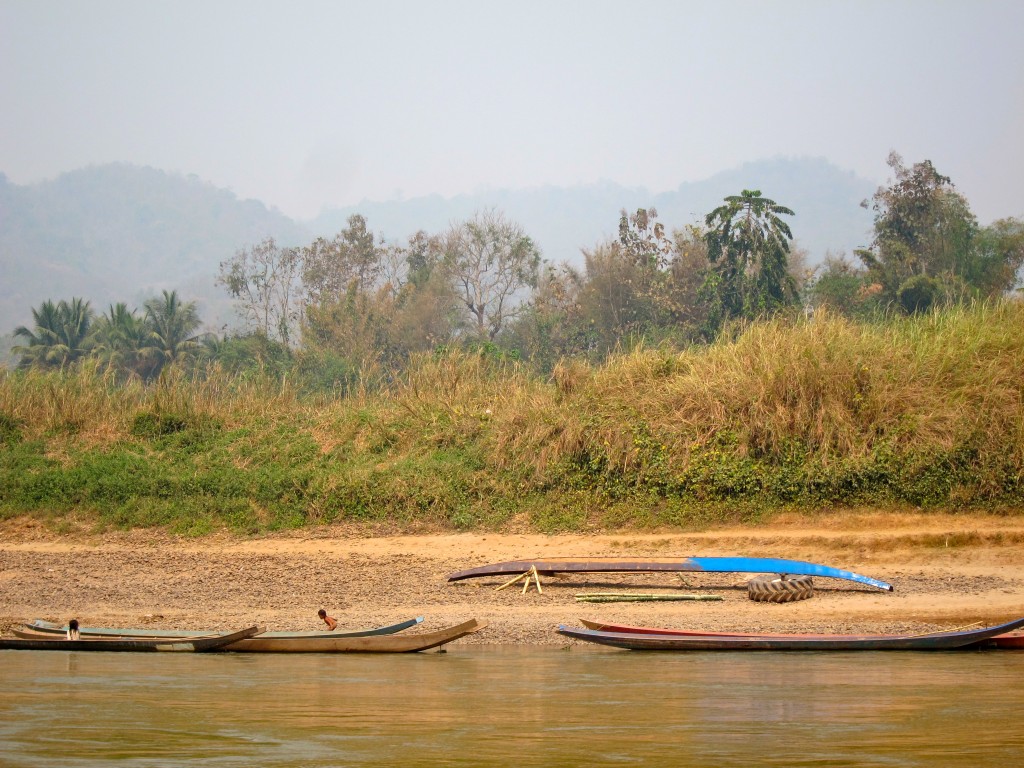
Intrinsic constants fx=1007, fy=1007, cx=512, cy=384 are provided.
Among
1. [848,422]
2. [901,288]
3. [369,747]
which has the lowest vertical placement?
[369,747]

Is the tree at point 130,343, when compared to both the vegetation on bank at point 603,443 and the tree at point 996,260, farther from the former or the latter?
the tree at point 996,260

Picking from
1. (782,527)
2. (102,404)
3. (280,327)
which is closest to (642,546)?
(782,527)

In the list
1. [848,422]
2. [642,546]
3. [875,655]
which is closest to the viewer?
[875,655]

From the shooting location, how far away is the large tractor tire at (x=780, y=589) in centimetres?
1131

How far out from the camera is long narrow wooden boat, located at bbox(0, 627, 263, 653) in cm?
958

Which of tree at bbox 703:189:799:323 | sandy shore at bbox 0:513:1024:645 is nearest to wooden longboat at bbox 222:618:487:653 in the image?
sandy shore at bbox 0:513:1024:645

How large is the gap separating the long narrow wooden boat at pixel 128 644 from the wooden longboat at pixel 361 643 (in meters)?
0.15

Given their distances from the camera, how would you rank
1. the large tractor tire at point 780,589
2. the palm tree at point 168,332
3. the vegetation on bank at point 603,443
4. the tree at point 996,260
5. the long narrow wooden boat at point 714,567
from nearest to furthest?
the large tractor tire at point 780,589 < the long narrow wooden boat at point 714,567 < the vegetation on bank at point 603,443 < the tree at point 996,260 < the palm tree at point 168,332

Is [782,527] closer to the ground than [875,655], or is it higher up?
higher up

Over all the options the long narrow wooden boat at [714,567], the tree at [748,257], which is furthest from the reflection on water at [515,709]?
the tree at [748,257]

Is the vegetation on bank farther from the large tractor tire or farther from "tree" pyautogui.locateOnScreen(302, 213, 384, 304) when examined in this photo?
"tree" pyautogui.locateOnScreen(302, 213, 384, 304)

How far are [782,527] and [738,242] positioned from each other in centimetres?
2319

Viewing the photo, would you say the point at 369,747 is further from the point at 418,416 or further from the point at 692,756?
the point at 418,416

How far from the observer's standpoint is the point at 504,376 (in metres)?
19.7
